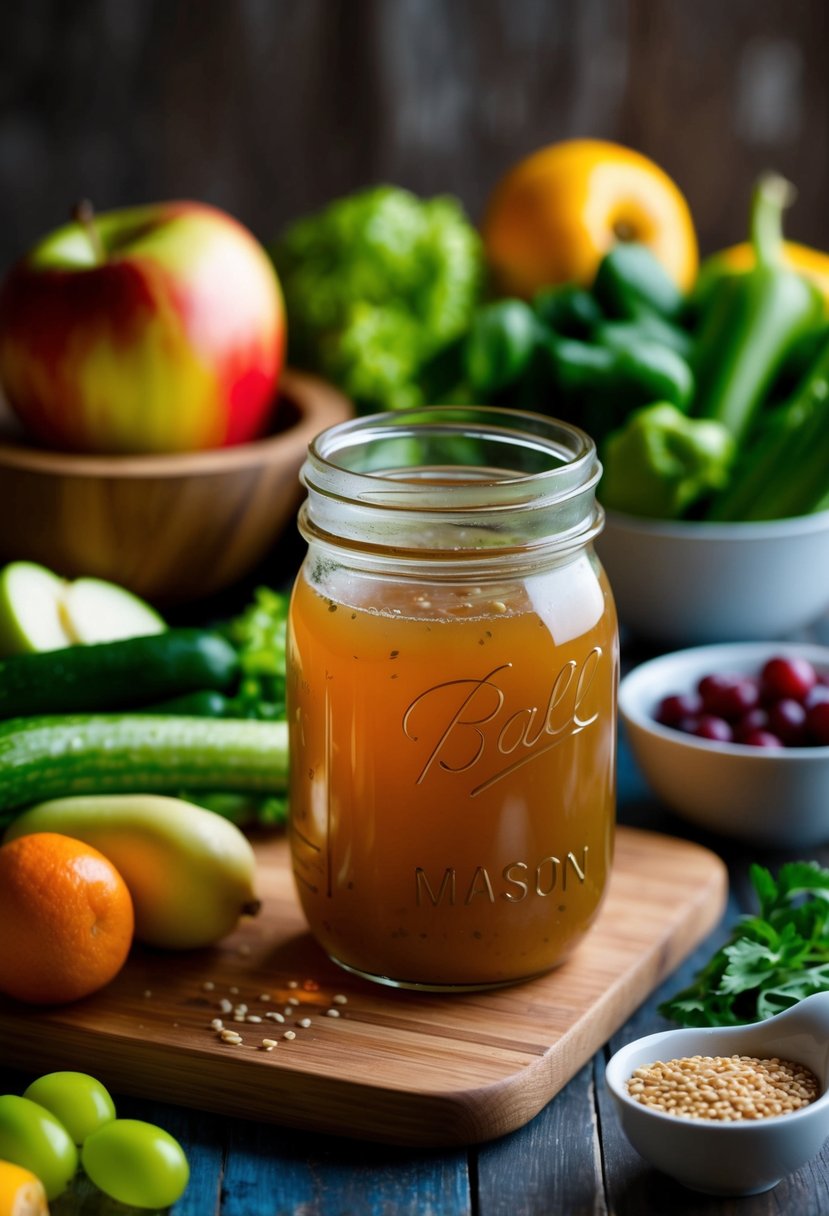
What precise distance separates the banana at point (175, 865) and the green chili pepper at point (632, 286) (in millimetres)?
996

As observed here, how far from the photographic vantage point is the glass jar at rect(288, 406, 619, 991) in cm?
98

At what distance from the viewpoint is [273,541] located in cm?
184

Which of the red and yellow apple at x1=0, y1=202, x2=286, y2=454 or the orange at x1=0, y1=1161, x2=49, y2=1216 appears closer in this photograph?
the orange at x1=0, y1=1161, x2=49, y2=1216

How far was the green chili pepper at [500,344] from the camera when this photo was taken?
179 centimetres

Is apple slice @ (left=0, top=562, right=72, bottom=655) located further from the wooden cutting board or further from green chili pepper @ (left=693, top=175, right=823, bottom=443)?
green chili pepper @ (left=693, top=175, right=823, bottom=443)

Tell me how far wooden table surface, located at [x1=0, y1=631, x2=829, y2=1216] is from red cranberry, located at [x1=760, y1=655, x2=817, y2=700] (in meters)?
0.51

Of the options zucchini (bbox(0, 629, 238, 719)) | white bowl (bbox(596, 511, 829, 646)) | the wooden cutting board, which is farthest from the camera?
white bowl (bbox(596, 511, 829, 646))

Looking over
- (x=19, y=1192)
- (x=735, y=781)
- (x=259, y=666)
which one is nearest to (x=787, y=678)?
(x=735, y=781)

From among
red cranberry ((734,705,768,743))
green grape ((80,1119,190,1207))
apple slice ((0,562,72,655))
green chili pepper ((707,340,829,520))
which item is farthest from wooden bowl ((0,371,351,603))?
green grape ((80,1119,190,1207))

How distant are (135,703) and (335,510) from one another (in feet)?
1.56

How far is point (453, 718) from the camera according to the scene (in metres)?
0.98

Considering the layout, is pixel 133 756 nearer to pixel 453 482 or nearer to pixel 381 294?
pixel 453 482

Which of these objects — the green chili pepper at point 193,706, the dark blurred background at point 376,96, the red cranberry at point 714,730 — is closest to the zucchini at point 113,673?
the green chili pepper at point 193,706

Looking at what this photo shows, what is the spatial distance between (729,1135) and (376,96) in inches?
82.0
